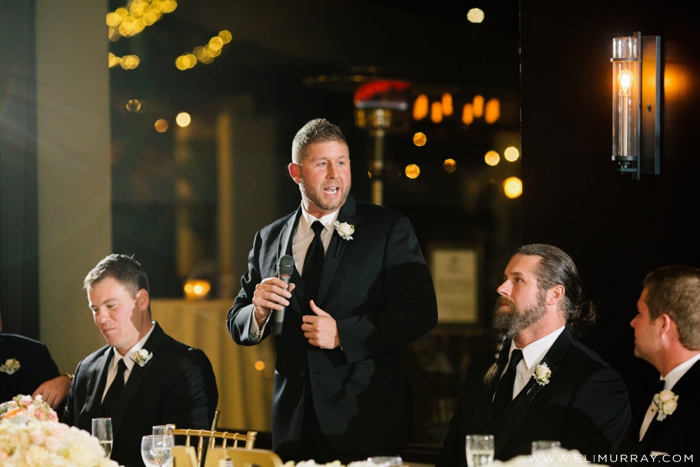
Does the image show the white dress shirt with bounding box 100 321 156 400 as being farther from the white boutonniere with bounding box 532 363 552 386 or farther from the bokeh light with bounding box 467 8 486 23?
the bokeh light with bounding box 467 8 486 23

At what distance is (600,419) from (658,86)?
1.34 m

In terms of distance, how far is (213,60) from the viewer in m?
6.46

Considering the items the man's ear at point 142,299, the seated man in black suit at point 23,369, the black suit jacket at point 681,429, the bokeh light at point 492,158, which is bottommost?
the seated man in black suit at point 23,369

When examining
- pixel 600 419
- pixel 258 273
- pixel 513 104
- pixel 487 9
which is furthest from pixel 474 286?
pixel 600 419

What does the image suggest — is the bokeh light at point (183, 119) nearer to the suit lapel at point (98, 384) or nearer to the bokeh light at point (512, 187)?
the bokeh light at point (512, 187)

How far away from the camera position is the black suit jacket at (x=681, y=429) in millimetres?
2461

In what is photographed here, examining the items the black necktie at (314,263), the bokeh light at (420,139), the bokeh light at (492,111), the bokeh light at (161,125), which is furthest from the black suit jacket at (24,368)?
the bokeh light at (492,111)

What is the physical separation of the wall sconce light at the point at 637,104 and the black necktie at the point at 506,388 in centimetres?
89

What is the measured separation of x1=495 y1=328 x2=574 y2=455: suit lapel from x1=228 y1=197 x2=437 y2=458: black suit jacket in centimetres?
55

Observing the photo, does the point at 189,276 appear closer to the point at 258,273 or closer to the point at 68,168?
the point at 68,168

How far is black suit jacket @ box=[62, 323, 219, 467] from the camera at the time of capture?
3.62m

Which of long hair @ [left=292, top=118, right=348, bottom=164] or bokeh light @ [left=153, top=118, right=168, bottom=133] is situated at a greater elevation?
bokeh light @ [left=153, top=118, right=168, bottom=133]

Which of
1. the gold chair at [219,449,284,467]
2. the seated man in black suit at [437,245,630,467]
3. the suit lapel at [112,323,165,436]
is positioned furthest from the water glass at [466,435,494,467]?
the suit lapel at [112,323,165,436]

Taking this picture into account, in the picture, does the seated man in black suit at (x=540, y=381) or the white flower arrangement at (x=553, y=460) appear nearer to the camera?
the white flower arrangement at (x=553, y=460)
